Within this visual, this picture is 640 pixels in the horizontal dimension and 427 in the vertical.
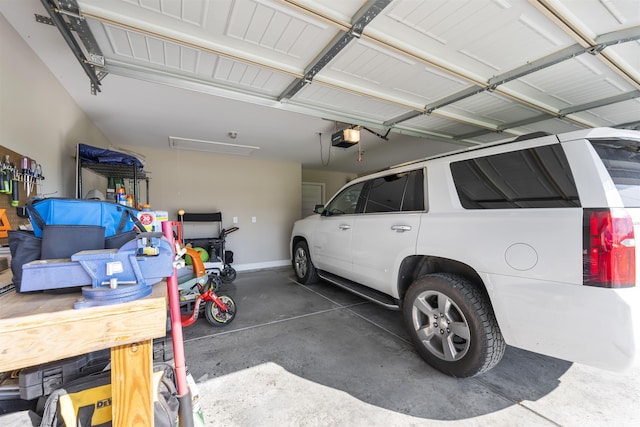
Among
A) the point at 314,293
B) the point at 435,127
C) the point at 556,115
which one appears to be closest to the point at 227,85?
the point at 435,127

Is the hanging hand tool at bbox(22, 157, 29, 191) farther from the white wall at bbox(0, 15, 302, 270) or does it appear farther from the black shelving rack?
the black shelving rack

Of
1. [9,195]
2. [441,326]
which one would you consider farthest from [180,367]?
[441,326]

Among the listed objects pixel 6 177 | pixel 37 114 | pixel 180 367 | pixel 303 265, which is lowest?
pixel 303 265

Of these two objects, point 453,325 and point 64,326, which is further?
point 453,325

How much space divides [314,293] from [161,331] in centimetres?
352

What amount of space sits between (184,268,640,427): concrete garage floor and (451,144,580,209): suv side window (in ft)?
4.43

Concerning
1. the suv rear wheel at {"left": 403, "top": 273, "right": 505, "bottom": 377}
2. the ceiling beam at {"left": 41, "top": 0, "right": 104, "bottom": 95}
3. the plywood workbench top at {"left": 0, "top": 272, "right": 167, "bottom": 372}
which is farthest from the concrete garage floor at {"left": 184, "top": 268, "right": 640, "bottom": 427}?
the ceiling beam at {"left": 41, "top": 0, "right": 104, "bottom": 95}

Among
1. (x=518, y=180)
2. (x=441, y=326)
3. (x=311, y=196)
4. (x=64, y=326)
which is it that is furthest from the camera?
(x=311, y=196)

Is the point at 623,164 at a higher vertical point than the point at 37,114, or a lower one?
lower

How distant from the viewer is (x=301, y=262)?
4.66 m

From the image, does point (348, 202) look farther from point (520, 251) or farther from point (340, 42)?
point (520, 251)

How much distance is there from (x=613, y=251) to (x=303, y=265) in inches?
150

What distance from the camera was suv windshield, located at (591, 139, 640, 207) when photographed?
1.40 m

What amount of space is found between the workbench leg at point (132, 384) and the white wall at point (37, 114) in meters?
1.93
